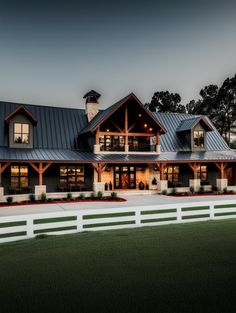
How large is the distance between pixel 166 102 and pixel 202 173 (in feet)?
122

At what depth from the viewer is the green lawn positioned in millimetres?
4253

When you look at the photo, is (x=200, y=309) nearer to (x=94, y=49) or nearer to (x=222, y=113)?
(x=94, y=49)

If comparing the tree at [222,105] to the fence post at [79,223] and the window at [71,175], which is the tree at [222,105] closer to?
the window at [71,175]

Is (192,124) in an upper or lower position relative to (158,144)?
upper

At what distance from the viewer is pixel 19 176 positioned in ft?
71.4

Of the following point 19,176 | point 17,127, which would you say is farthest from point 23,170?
point 17,127

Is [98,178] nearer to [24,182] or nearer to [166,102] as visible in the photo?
[24,182]

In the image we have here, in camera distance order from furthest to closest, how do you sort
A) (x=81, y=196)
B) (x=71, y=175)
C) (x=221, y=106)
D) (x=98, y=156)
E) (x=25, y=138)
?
(x=221, y=106) → (x=71, y=175) → (x=98, y=156) → (x=25, y=138) → (x=81, y=196)

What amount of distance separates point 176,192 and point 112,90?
5488 cm

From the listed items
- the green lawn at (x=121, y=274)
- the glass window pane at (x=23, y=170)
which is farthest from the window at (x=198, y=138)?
the green lawn at (x=121, y=274)

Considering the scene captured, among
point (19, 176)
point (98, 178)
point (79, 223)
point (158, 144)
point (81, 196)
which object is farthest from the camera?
point (158, 144)

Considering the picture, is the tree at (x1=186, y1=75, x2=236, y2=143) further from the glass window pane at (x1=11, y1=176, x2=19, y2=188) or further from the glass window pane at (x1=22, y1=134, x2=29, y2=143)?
the glass window pane at (x1=11, y1=176, x2=19, y2=188)

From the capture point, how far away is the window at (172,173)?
26.6m

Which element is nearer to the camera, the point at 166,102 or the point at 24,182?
the point at 24,182
